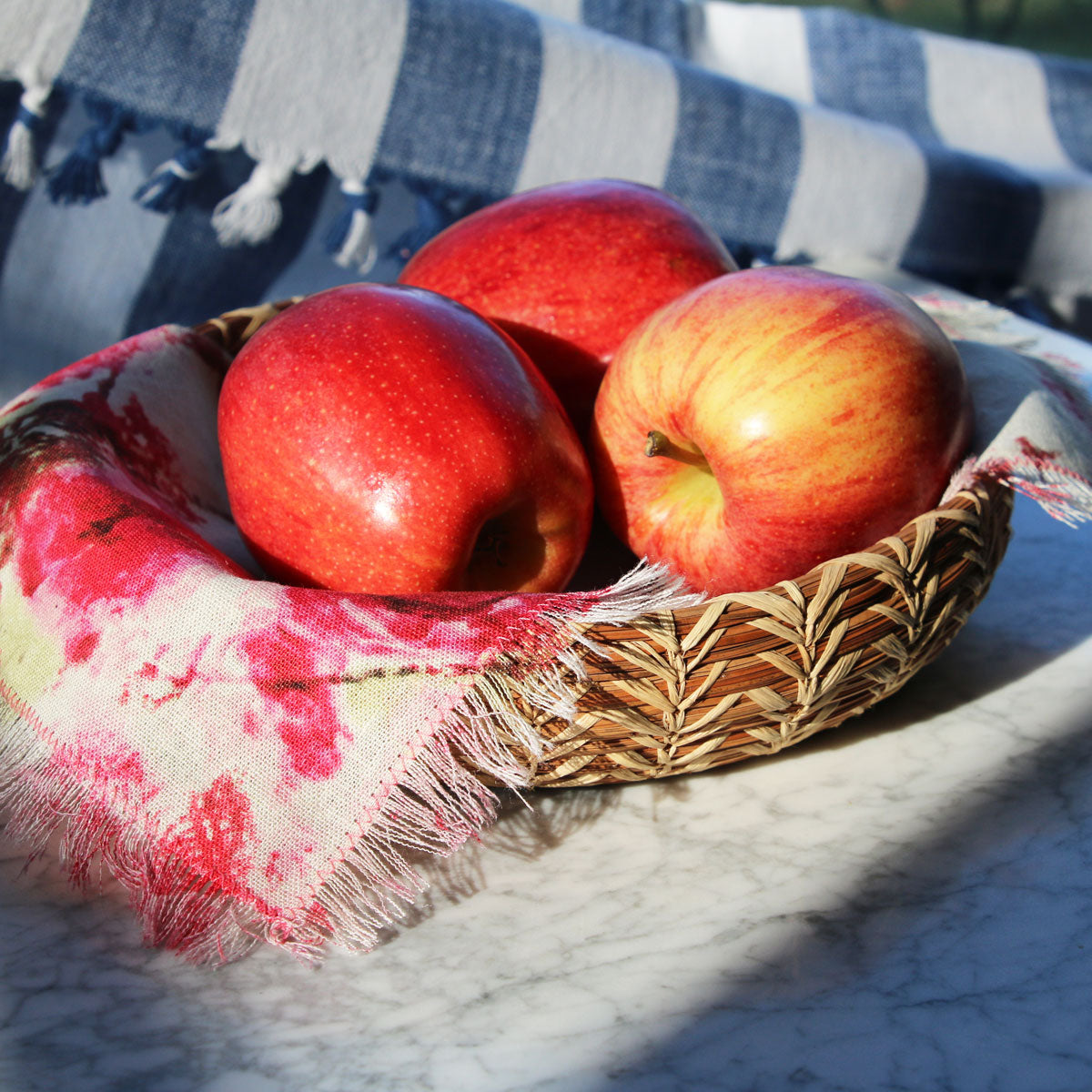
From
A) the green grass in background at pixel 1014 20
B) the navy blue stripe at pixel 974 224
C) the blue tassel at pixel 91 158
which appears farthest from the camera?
the green grass in background at pixel 1014 20

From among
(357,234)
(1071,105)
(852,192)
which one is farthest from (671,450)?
(1071,105)

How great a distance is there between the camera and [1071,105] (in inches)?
77.6

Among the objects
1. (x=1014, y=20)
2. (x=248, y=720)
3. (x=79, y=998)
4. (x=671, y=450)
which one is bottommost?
(x=79, y=998)

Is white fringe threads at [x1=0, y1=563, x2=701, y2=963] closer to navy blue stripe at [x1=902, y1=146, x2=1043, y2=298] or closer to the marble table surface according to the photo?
the marble table surface

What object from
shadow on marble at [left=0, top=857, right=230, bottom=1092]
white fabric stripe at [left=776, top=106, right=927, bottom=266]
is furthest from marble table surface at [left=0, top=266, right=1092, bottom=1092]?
white fabric stripe at [left=776, top=106, right=927, bottom=266]

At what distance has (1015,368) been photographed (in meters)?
0.75

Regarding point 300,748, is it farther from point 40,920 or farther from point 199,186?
point 199,186

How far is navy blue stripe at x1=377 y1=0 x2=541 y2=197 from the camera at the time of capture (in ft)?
4.33

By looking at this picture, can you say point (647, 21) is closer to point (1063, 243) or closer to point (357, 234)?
point (1063, 243)

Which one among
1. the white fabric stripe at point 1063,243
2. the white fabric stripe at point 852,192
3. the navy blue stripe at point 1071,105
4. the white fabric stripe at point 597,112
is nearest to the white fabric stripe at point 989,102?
the navy blue stripe at point 1071,105

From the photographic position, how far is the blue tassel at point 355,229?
48.7 inches

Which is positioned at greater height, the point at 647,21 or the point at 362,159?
the point at 647,21

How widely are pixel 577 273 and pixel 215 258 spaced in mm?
759

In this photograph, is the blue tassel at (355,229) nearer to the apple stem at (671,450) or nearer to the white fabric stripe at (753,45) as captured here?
the apple stem at (671,450)
